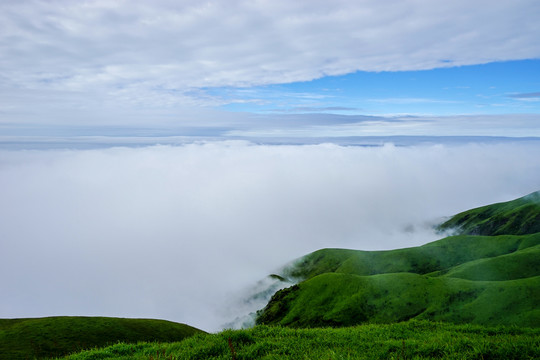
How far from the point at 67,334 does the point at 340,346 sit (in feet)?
232

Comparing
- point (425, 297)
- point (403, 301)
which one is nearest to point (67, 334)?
point (403, 301)

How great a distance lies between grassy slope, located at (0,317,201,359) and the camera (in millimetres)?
59500

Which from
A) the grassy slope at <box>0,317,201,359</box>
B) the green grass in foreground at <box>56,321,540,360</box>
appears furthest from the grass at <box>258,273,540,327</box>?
the green grass in foreground at <box>56,321,540,360</box>

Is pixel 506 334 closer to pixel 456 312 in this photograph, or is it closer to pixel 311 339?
pixel 311 339

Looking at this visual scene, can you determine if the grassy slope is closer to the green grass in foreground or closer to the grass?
the green grass in foreground

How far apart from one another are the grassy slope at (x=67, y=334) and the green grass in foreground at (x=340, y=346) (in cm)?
4929

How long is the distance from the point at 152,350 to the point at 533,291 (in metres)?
136

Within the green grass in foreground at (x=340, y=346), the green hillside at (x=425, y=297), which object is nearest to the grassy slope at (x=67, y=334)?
the green hillside at (x=425, y=297)

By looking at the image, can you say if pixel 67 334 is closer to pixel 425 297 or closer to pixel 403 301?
pixel 403 301

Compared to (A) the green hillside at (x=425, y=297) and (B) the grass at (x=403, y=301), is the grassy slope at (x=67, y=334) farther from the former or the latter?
(B) the grass at (x=403, y=301)

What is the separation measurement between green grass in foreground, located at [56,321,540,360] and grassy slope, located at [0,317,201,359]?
162 feet

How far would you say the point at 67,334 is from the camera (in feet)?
225

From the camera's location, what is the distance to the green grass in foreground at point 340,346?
15.7 meters

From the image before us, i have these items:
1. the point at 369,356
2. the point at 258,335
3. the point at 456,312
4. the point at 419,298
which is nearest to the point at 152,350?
the point at 258,335
